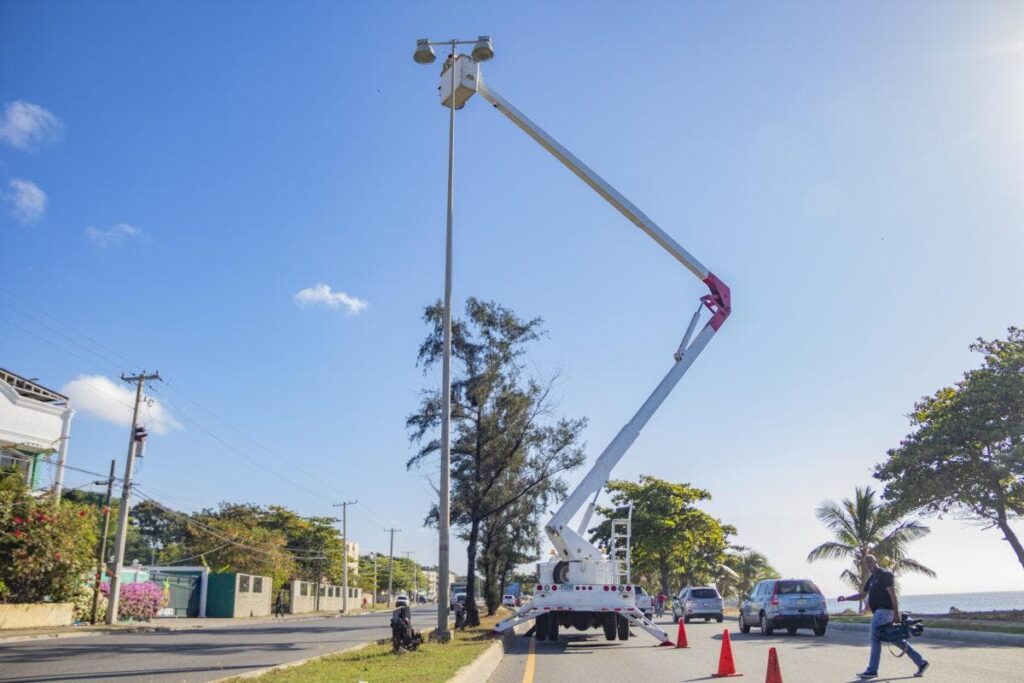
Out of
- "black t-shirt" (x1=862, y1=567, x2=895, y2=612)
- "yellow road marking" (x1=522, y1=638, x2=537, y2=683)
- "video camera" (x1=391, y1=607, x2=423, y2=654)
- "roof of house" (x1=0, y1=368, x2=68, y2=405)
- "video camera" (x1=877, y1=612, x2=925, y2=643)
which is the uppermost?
"roof of house" (x1=0, y1=368, x2=68, y2=405)

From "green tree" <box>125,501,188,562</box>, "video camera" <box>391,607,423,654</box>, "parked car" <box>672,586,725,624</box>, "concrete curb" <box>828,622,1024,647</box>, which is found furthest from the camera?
"green tree" <box>125,501,188,562</box>

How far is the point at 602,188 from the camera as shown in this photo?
19938mm

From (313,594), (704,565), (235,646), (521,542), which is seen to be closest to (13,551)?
(235,646)

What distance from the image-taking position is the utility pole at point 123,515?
96.5ft

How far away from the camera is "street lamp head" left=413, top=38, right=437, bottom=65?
52.1 ft

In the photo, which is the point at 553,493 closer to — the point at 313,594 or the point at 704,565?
the point at 704,565

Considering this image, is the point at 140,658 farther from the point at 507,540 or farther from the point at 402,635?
the point at 507,540

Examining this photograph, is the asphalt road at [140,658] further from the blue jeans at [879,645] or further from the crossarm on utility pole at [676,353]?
the blue jeans at [879,645]

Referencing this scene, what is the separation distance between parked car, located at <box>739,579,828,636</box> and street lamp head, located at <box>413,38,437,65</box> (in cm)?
1603

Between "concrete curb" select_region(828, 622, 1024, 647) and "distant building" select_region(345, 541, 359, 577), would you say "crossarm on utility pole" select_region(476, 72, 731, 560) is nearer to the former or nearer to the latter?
"concrete curb" select_region(828, 622, 1024, 647)

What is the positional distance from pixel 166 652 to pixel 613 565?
1025 cm

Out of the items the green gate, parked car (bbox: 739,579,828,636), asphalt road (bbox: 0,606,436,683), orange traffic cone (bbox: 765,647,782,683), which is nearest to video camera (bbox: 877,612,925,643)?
orange traffic cone (bbox: 765,647,782,683)

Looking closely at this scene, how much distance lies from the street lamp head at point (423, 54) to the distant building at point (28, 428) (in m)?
24.1

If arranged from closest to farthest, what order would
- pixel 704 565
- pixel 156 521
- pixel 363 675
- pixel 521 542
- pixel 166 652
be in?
pixel 363 675 → pixel 166 652 → pixel 521 542 → pixel 704 565 → pixel 156 521
